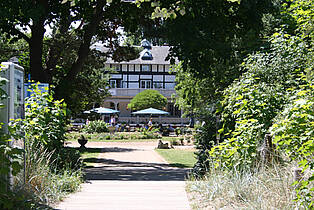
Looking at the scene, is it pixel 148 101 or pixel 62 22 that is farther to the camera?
pixel 148 101

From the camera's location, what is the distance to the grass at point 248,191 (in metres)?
4.96

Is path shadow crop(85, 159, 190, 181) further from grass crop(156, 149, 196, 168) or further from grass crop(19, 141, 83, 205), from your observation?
grass crop(19, 141, 83, 205)

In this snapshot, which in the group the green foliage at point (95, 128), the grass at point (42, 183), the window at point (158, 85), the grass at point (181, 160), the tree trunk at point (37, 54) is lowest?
the grass at point (181, 160)

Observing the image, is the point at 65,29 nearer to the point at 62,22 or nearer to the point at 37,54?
the point at 62,22

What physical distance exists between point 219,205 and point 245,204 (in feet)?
1.41

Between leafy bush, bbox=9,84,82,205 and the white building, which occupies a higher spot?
the white building

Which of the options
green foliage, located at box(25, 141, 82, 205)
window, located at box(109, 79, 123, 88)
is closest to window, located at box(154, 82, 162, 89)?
window, located at box(109, 79, 123, 88)

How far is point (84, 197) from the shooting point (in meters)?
6.81

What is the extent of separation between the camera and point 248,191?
5.68m

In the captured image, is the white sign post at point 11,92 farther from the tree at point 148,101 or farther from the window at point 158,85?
the window at point 158,85

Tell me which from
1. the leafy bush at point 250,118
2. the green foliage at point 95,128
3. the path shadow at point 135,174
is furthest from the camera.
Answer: the green foliage at point 95,128

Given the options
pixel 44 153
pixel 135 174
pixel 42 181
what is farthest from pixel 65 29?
pixel 42 181

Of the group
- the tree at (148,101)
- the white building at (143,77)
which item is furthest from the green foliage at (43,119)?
the white building at (143,77)

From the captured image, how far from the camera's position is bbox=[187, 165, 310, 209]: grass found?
4961 mm
